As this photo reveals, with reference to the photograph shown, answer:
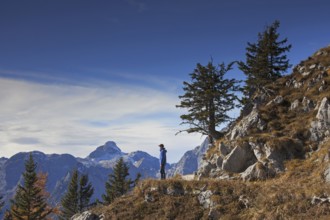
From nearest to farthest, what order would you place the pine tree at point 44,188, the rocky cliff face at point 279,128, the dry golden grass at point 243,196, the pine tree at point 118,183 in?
the dry golden grass at point 243,196 < the rocky cliff face at point 279,128 < the pine tree at point 44,188 < the pine tree at point 118,183

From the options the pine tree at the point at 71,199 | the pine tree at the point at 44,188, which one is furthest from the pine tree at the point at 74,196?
the pine tree at the point at 44,188

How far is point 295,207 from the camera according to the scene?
1461 centimetres

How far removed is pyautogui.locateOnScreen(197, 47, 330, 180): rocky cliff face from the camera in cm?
2322

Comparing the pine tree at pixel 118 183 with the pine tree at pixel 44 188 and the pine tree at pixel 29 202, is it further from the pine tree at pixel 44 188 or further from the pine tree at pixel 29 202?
the pine tree at pixel 29 202

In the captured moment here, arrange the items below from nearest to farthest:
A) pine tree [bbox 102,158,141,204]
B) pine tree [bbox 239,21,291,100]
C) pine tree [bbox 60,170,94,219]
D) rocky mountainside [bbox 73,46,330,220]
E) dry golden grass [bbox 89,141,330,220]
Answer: dry golden grass [bbox 89,141,330,220]
rocky mountainside [bbox 73,46,330,220]
pine tree [bbox 239,21,291,100]
pine tree [bbox 102,158,141,204]
pine tree [bbox 60,170,94,219]

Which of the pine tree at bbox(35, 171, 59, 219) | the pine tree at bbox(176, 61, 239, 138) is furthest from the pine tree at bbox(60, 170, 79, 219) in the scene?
the pine tree at bbox(176, 61, 239, 138)

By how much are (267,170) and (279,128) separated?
17.5 ft

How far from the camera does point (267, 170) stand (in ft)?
73.0

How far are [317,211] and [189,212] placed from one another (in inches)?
278

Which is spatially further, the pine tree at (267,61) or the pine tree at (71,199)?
the pine tree at (71,199)

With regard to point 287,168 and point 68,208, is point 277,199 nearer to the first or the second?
point 287,168

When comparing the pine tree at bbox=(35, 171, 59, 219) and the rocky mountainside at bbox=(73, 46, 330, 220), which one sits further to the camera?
the pine tree at bbox=(35, 171, 59, 219)

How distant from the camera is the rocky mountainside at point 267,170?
15867 millimetres

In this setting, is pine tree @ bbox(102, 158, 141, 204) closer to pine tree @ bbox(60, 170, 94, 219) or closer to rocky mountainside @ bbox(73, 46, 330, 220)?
pine tree @ bbox(60, 170, 94, 219)
